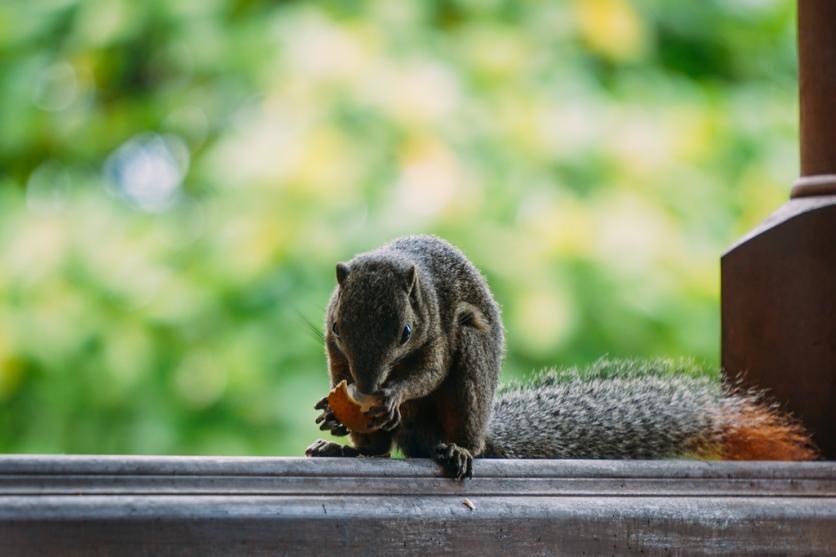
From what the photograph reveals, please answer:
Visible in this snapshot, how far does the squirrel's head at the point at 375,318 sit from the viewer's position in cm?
120

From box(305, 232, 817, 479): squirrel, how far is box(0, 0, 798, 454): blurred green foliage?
520mm

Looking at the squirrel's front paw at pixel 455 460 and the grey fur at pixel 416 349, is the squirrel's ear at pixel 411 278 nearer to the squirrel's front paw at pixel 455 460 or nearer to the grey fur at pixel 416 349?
the grey fur at pixel 416 349

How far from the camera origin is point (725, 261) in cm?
139

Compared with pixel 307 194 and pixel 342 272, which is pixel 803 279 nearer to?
A: pixel 342 272

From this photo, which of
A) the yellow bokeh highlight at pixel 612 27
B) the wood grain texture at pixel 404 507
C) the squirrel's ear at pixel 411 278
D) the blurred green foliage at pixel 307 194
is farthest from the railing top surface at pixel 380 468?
the yellow bokeh highlight at pixel 612 27

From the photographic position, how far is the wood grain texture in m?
0.87

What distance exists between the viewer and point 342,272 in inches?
49.3

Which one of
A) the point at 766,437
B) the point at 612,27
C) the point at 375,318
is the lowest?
the point at 766,437

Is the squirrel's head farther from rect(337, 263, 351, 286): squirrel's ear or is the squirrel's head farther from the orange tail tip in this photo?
the orange tail tip

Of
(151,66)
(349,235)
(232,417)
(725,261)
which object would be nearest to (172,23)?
(151,66)

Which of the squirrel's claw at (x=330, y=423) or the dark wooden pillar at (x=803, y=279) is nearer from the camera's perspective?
the squirrel's claw at (x=330, y=423)

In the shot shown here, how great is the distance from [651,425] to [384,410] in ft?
1.06

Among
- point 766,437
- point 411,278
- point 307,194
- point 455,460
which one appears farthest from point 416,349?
point 307,194

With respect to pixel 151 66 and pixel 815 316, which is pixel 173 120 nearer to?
pixel 151 66
